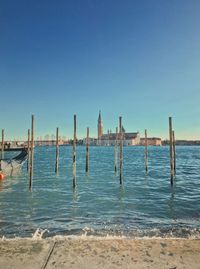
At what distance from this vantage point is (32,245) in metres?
3.29

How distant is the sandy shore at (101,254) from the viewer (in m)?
2.82

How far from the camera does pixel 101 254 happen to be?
308cm

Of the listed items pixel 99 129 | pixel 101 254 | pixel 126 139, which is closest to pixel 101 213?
pixel 101 254

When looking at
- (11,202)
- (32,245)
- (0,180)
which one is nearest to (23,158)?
(0,180)

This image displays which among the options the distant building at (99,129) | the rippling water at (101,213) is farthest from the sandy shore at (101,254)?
the distant building at (99,129)

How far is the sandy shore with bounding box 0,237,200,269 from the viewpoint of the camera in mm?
2816

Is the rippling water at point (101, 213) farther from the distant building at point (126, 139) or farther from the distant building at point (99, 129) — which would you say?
the distant building at point (99, 129)

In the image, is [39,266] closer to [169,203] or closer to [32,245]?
[32,245]

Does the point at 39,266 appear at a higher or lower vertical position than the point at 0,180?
higher

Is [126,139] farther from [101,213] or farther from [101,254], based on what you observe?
[101,254]

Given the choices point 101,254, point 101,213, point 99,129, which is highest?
point 99,129

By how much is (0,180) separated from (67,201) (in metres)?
9.18

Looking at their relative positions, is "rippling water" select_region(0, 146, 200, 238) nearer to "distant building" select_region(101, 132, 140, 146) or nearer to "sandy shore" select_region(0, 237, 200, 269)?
"sandy shore" select_region(0, 237, 200, 269)

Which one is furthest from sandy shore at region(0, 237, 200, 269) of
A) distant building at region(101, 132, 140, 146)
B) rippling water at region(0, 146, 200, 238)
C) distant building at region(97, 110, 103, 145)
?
distant building at region(97, 110, 103, 145)
